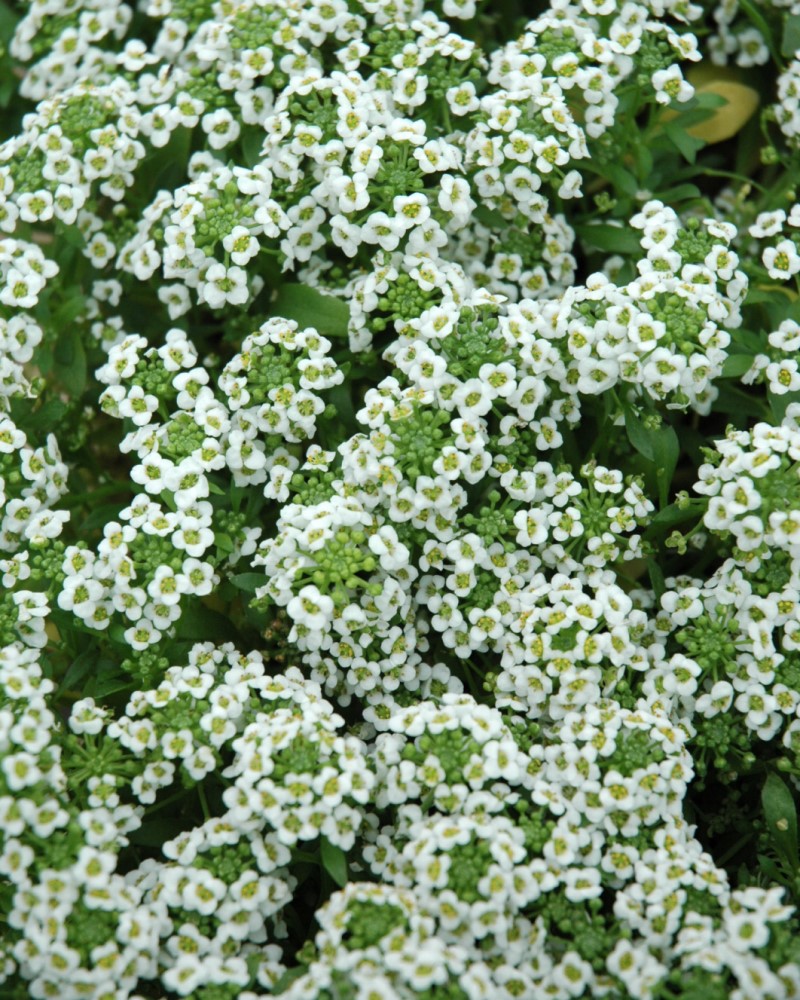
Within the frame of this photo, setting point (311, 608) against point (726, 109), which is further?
point (726, 109)

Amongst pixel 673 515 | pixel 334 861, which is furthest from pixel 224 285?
pixel 334 861

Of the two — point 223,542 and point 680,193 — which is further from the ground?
point 680,193

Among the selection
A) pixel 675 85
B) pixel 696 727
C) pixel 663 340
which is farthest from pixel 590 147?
pixel 696 727

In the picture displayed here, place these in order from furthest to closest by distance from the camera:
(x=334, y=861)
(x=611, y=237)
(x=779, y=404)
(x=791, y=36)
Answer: (x=791, y=36) < (x=611, y=237) < (x=779, y=404) < (x=334, y=861)

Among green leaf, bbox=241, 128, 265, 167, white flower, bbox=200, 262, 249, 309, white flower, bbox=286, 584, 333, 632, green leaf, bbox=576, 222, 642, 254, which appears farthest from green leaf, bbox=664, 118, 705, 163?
white flower, bbox=286, 584, 333, 632

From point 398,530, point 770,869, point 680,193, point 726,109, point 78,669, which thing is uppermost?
point 726,109

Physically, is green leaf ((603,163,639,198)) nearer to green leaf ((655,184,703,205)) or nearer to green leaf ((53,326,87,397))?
green leaf ((655,184,703,205))

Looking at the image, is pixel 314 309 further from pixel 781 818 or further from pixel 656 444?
pixel 781 818

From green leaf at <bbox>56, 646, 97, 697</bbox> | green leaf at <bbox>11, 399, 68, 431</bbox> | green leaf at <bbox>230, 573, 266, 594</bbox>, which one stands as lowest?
green leaf at <bbox>56, 646, 97, 697</bbox>
